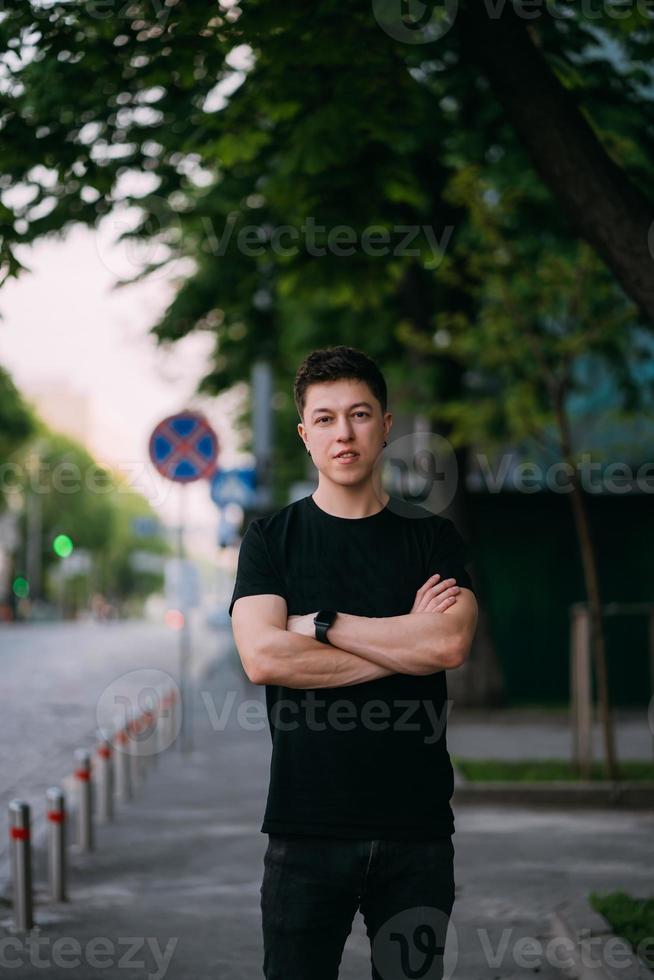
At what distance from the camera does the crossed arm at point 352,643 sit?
3621 mm

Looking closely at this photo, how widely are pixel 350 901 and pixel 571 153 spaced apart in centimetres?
459

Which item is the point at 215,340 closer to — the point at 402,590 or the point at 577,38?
the point at 577,38

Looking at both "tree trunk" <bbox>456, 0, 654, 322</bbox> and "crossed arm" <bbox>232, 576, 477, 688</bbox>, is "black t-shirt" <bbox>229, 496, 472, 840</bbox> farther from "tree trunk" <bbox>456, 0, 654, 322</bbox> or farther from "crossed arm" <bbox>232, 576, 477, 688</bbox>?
"tree trunk" <bbox>456, 0, 654, 322</bbox>

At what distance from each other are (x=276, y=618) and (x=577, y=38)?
6696 millimetres

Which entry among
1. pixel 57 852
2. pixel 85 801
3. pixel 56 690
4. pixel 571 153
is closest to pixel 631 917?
pixel 57 852

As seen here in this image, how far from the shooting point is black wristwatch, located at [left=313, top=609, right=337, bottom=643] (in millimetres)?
3627

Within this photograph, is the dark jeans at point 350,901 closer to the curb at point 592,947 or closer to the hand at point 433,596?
the hand at point 433,596

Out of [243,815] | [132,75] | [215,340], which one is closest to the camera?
[132,75]

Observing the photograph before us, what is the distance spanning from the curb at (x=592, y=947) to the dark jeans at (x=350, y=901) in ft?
8.11

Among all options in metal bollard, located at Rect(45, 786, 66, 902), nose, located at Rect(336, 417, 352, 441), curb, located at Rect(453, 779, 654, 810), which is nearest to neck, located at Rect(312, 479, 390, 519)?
nose, located at Rect(336, 417, 352, 441)

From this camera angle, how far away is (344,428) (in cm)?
368

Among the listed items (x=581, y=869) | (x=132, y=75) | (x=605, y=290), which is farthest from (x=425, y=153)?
(x=581, y=869)

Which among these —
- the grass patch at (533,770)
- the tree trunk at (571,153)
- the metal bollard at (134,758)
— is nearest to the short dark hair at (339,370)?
the tree trunk at (571,153)

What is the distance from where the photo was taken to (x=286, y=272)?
448 inches
